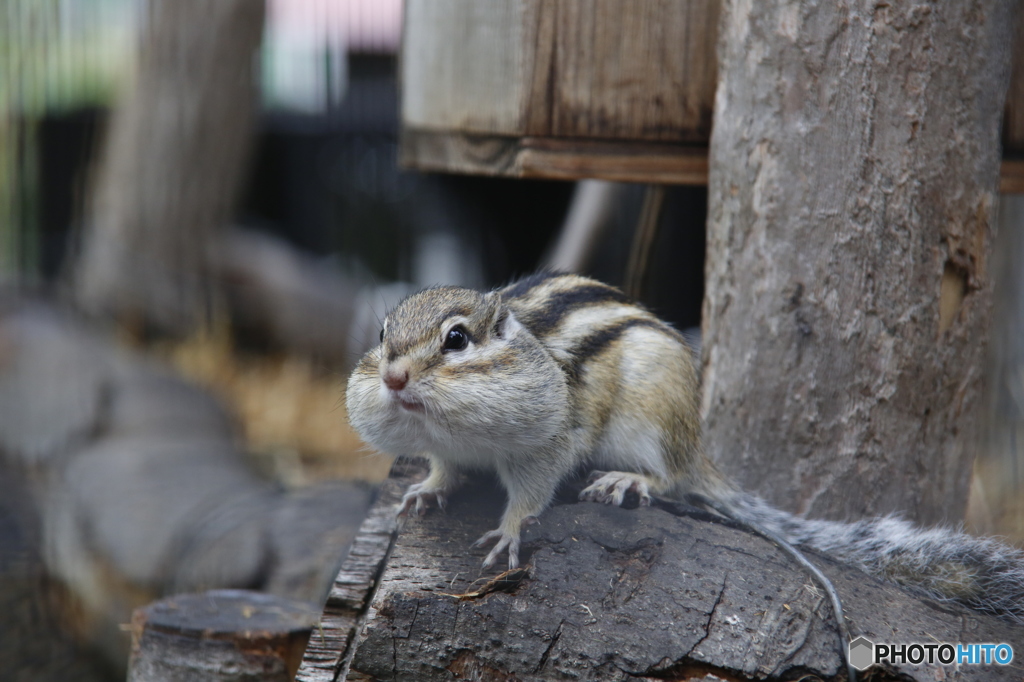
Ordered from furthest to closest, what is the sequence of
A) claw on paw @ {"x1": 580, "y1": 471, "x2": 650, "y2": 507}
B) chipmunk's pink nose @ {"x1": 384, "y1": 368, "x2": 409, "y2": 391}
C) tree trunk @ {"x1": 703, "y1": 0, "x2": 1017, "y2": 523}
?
tree trunk @ {"x1": 703, "y1": 0, "x2": 1017, "y2": 523} → claw on paw @ {"x1": 580, "y1": 471, "x2": 650, "y2": 507} → chipmunk's pink nose @ {"x1": 384, "y1": 368, "x2": 409, "y2": 391}

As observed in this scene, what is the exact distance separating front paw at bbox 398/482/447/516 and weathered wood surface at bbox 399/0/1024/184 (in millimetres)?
1164

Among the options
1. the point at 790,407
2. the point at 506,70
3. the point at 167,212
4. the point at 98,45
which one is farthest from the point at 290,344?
the point at 790,407

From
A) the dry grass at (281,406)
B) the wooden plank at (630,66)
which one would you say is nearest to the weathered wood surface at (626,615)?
the wooden plank at (630,66)

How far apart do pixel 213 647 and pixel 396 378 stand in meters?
1.33

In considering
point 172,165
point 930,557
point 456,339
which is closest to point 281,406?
point 172,165

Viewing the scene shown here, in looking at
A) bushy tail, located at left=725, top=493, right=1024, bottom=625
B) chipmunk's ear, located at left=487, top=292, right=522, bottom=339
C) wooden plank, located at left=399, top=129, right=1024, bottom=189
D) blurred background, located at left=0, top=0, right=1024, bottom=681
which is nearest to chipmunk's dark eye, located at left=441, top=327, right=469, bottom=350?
chipmunk's ear, located at left=487, top=292, right=522, bottom=339

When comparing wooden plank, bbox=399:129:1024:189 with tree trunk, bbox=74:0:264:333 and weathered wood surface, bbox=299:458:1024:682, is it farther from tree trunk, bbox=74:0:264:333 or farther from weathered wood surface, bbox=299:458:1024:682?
tree trunk, bbox=74:0:264:333

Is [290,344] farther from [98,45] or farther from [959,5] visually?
[959,5]

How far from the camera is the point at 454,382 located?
87.4 inches

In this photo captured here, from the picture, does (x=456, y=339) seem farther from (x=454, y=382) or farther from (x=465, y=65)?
(x=465, y=65)

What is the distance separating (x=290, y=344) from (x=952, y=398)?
5.75 m

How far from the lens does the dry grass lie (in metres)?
6.31

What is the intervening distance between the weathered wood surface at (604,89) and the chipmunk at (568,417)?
0.51m

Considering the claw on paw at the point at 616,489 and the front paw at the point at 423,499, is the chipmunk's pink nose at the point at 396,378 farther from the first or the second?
the claw on paw at the point at 616,489
